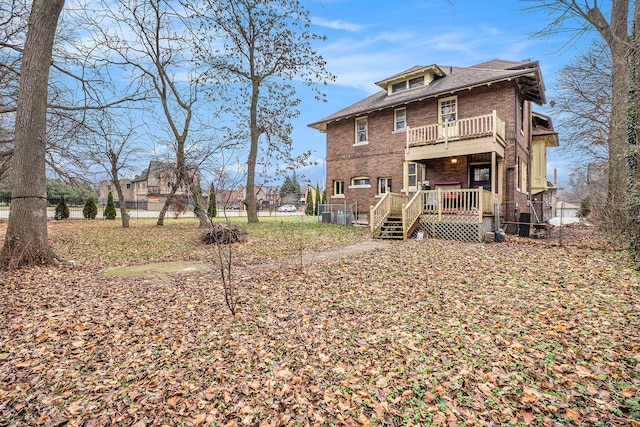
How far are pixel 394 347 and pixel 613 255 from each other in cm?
821

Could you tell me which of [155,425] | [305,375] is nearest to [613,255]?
[305,375]

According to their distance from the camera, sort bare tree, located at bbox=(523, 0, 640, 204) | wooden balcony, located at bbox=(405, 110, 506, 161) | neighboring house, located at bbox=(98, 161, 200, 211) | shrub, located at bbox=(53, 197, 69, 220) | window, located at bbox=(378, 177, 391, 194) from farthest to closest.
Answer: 1. shrub, located at bbox=(53, 197, 69, 220)
2. neighboring house, located at bbox=(98, 161, 200, 211)
3. window, located at bbox=(378, 177, 391, 194)
4. wooden balcony, located at bbox=(405, 110, 506, 161)
5. bare tree, located at bbox=(523, 0, 640, 204)

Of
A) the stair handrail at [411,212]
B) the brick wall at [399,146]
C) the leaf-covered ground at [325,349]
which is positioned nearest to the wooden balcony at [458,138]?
the brick wall at [399,146]

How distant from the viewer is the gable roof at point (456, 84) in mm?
12750

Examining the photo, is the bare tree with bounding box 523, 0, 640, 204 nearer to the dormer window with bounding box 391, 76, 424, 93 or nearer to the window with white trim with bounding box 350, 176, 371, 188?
the dormer window with bounding box 391, 76, 424, 93

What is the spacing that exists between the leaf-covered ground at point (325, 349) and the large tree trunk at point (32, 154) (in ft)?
1.80

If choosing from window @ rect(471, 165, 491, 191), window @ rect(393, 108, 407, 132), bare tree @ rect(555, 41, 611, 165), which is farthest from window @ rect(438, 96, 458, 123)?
bare tree @ rect(555, 41, 611, 165)

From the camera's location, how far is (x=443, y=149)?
41.2 feet

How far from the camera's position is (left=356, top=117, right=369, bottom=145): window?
18.1 metres

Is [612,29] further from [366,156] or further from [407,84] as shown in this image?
[366,156]

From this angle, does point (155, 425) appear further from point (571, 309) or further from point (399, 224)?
point (399, 224)

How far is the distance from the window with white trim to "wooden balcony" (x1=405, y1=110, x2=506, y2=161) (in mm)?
4586

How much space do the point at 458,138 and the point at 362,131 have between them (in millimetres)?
7182

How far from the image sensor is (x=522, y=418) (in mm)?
2518
